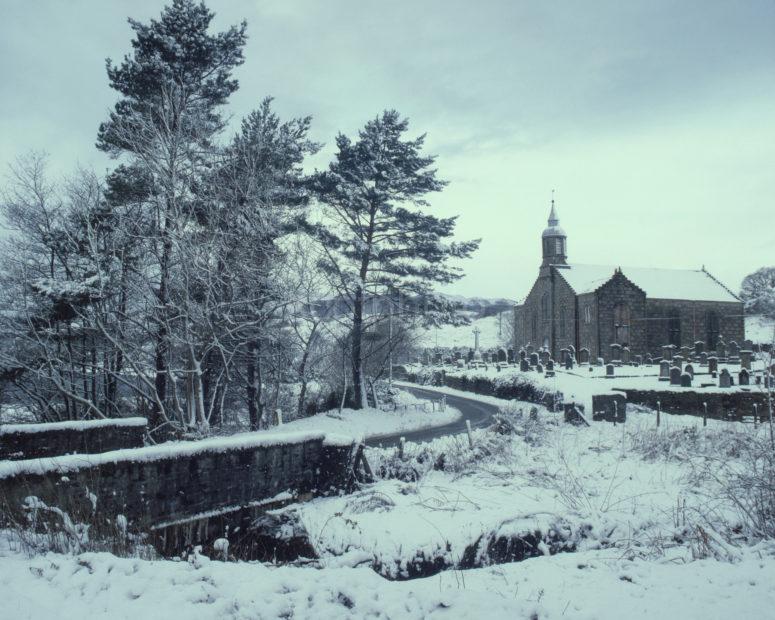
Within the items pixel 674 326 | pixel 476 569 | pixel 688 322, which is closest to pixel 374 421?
pixel 476 569

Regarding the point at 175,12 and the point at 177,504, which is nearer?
the point at 177,504

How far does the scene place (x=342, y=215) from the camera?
Result: 74.5 feet

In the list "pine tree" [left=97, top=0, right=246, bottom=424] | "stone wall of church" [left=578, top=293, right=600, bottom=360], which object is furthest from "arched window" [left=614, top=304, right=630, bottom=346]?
"pine tree" [left=97, top=0, right=246, bottom=424]

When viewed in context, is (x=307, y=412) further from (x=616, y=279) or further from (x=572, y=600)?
(x=616, y=279)

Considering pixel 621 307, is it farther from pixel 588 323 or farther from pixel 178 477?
pixel 178 477

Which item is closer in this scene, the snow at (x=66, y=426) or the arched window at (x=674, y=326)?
the snow at (x=66, y=426)

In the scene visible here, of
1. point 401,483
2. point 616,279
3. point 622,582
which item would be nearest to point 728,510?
point 622,582

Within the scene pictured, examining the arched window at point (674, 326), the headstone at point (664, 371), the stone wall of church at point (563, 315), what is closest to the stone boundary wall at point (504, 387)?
the headstone at point (664, 371)

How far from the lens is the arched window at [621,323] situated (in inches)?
1738

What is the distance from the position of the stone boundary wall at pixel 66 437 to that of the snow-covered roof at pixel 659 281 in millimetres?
42070

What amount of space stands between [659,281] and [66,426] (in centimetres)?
5120

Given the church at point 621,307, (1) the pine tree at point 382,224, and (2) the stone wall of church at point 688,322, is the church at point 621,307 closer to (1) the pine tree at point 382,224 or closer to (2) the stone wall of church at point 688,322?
(2) the stone wall of church at point 688,322

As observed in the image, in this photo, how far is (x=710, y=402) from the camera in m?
17.9

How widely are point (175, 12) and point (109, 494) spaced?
1526 centimetres
